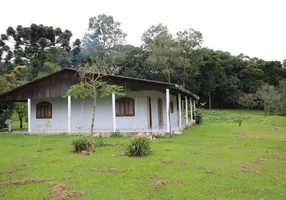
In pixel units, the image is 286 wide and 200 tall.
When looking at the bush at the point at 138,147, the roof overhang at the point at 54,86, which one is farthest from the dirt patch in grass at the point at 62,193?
the roof overhang at the point at 54,86

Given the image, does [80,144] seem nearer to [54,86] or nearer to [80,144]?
[80,144]

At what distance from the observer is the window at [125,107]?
47.0 ft

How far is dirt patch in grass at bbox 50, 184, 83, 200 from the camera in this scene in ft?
14.1

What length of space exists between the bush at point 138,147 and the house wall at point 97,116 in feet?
19.2

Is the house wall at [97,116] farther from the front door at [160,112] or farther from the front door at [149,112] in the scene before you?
the front door at [160,112]

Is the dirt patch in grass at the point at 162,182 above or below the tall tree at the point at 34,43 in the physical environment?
below

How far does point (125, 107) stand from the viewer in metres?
14.4

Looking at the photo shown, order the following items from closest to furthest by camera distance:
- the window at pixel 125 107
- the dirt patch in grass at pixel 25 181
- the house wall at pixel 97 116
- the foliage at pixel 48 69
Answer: the dirt patch in grass at pixel 25 181, the house wall at pixel 97 116, the window at pixel 125 107, the foliage at pixel 48 69

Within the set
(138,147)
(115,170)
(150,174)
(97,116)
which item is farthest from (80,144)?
(97,116)

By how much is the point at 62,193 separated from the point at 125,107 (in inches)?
395

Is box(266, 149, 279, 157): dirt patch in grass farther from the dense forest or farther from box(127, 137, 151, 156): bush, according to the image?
the dense forest

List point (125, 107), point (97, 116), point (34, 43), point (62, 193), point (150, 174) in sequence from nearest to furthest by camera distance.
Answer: point (62, 193) < point (150, 174) < point (125, 107) < point (97, 116) < point (34, 43)

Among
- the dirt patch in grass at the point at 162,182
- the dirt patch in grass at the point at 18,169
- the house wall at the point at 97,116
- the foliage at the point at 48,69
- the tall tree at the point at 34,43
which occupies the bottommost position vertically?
the dirt patch in grass at the point at 162,182

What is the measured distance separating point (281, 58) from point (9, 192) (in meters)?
49.8
